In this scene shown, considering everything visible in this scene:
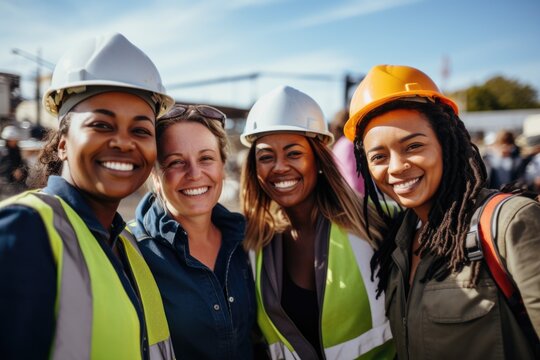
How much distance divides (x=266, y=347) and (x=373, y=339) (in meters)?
0.78

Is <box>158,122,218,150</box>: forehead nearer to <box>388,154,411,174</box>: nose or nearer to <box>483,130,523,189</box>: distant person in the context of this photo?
<box>388,154,411,174</box>: nose

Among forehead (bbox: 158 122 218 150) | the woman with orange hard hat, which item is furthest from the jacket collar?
the woman with orange hard hat

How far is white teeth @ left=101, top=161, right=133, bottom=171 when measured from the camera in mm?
1729

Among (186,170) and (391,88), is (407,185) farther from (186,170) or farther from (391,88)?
(186,170)

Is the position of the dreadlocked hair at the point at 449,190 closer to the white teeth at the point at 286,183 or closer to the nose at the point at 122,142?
the white teeth at the point at 286,183

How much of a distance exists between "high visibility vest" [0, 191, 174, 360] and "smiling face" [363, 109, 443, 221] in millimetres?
1578

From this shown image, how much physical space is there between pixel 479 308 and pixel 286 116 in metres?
1.80

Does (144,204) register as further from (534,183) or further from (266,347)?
(534,183)

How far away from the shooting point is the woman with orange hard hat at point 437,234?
1.69 m

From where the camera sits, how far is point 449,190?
2127 mm

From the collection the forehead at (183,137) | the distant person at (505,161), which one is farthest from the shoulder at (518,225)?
the distant person at (505,161)

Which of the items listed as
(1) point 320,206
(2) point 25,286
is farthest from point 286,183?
(2) point 25,286

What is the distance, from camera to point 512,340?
1718 mm

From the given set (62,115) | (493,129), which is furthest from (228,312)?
(493,129)
